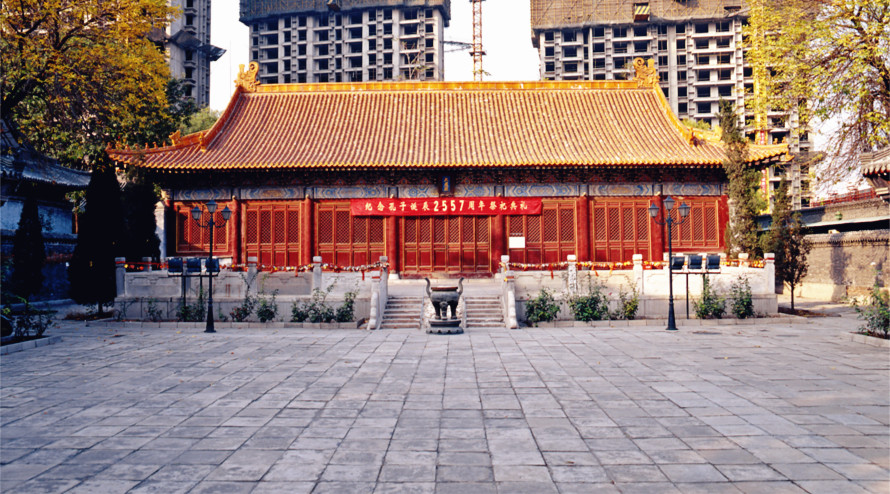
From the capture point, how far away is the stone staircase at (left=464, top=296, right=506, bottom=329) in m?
13.9

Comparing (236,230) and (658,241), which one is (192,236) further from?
(658,241)

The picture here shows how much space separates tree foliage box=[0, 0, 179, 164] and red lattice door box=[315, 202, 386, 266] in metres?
6.29

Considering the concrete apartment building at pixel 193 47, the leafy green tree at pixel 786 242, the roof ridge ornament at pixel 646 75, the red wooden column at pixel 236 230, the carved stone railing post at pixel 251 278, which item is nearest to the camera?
the carved stone railing post at pixel 251 278

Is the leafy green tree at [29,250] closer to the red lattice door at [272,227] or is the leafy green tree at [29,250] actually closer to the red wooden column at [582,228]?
the red lattice door at [272,227]

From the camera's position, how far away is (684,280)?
48.7 feet

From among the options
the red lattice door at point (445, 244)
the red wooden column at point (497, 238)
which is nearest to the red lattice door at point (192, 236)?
the red lattice door at point (445, 244)

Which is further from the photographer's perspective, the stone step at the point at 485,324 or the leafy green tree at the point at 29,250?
the leafy green tree at the point at 29,250

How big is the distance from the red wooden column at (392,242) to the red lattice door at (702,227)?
32.0 ft

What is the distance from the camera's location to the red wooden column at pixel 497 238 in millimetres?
19822

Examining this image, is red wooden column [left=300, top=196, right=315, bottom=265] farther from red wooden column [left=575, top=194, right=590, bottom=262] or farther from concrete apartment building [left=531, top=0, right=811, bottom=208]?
concrete apartment building [left=531, top=0, right=811, bottom=208]

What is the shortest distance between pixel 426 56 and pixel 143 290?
51.0m

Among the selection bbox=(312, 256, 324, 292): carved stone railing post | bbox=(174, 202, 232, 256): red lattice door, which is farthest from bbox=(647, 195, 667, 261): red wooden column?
bbox=(174, 202, 232, 256): red lattice door

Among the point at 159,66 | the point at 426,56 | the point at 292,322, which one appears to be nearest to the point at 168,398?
the point at 292,322

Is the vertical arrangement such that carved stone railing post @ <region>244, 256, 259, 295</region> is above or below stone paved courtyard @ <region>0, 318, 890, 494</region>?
above
